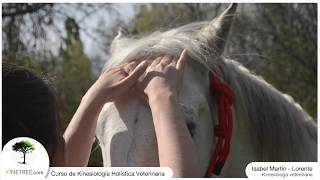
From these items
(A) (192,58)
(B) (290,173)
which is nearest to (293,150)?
(B) (290,173)

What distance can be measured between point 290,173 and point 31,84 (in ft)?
1.64

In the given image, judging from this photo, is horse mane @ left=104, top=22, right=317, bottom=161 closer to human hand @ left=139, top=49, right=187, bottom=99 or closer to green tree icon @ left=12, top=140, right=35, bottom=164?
human hand @ left=139, top=49, right=187, bottom=99

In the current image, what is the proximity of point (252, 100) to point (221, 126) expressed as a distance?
0.11m

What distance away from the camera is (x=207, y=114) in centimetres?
91

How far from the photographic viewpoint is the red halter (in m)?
0.90

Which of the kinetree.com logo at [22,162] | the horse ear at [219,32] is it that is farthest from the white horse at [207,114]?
the kinetree.com logo at [22,162]

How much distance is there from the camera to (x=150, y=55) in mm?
912

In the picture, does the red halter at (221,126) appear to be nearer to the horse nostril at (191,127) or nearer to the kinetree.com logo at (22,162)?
the horse nostril at (191,127)

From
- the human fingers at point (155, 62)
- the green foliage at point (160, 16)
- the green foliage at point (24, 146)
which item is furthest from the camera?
the green foliage at point (160, 16)

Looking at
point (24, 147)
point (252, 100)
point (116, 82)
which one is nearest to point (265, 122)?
point (252, 100)

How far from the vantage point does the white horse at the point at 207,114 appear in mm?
843

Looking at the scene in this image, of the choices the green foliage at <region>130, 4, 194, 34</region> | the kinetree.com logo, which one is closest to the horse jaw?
the kinetree.com logo

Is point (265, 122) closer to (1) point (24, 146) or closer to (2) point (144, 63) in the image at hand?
(2) point (144, 63)

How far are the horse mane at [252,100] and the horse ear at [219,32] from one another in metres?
0.01
